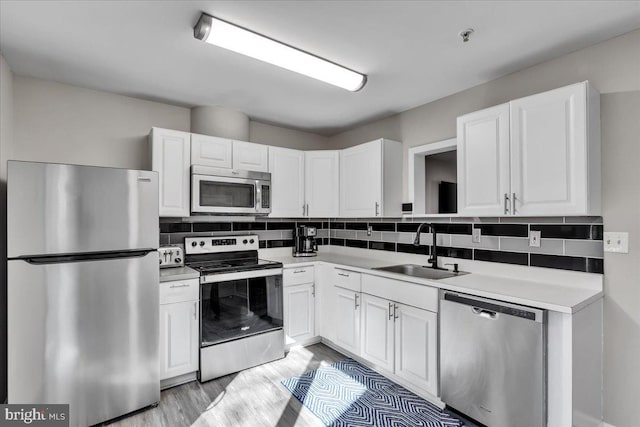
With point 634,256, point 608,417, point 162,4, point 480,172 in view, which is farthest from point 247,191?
point 608,417

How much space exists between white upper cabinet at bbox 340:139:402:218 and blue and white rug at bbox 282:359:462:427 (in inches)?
58.5

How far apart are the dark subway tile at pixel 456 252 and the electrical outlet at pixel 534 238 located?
0.46 meters

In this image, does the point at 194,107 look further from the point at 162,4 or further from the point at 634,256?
the point at 634,256

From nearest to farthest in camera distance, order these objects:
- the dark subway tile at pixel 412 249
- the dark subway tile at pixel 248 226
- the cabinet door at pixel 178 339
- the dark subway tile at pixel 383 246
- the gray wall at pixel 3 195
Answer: the gray wall at pixel 3 195 < the cabinet door at pixel 178 339 < the dark subway tile at pixel 412 249 < the dark subway tile at pixel 383 246 < the dark subway tile at pixel 248 226

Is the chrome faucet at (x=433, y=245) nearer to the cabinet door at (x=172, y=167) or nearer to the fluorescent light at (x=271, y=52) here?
the fluorescent light at (x=271, y=52)

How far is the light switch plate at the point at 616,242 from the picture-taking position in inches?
73.0

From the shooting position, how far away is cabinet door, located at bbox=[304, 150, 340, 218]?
356 centimetres

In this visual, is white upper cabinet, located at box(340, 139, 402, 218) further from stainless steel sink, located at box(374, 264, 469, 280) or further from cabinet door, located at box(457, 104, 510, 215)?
cabinet door, located at box(457, 104, 510, 215)

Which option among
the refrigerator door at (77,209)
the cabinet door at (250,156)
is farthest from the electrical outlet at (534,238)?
the refrigerator door at (77,209)

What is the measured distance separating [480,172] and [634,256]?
0.98 meters

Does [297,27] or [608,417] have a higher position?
[297,27]

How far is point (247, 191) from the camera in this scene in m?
3.12

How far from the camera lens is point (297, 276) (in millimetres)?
3152

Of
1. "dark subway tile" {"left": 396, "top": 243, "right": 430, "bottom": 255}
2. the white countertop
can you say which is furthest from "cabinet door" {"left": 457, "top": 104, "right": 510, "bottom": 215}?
"dark subway tile" {"left": 396, "top": 243, "right": 430, "bottom": 255}
